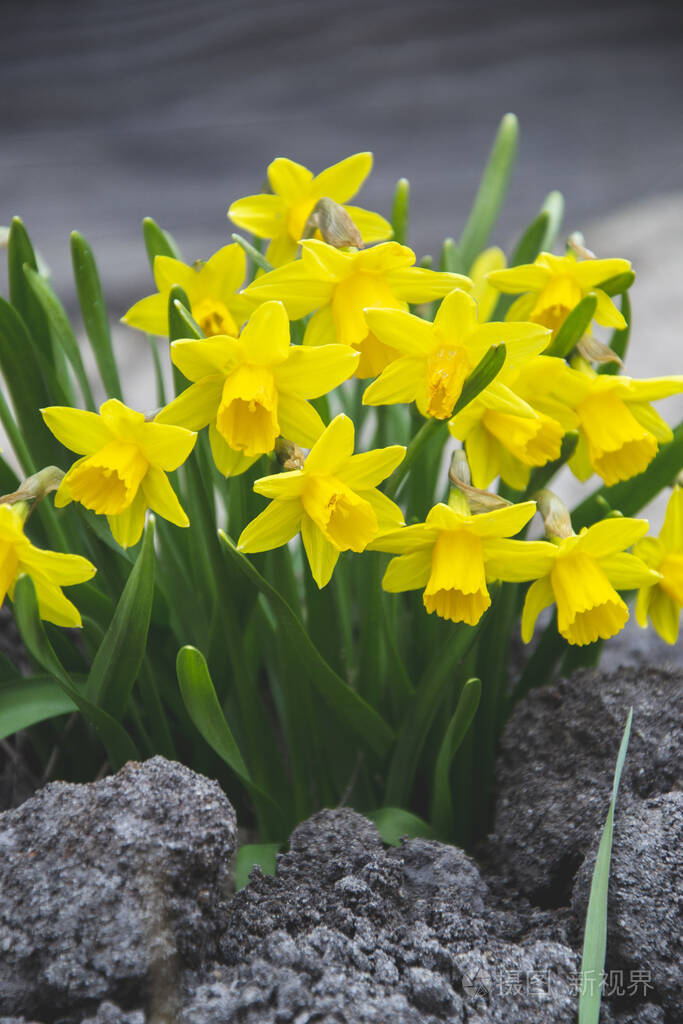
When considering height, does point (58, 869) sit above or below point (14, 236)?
below

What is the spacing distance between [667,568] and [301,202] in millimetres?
564

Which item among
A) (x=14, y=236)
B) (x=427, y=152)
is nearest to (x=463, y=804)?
(x=14, y=236)

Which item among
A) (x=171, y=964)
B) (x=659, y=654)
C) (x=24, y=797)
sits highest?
(x=659, y=654)

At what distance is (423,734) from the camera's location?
41.9 inches

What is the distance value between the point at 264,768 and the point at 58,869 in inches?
15.8

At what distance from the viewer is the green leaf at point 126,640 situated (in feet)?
2.96

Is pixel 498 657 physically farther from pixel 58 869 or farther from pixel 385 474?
pixel 58 869

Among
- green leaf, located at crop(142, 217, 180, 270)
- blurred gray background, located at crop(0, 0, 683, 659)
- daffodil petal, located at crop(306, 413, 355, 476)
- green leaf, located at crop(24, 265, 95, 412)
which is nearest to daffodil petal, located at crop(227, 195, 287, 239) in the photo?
green leaf, located at crop(142, 217, 180, 270)

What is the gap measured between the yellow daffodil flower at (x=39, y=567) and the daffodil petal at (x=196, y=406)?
152 mm

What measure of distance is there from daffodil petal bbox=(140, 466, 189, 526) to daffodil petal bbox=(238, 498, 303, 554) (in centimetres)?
6

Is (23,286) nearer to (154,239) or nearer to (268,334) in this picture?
(154,239)

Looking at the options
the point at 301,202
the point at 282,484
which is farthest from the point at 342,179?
the point at 282,484

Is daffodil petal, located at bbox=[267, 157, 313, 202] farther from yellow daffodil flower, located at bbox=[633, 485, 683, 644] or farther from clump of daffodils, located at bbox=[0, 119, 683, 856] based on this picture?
yellow daffodil flower, located at bbox=[633, 485, 683, 644]

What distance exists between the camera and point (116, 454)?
83 cm
